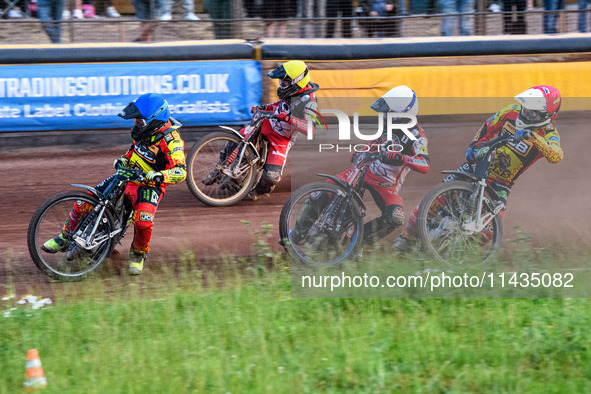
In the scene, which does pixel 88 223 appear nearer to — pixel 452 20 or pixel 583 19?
pixel 452 20

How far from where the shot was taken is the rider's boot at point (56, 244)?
7.05 meters

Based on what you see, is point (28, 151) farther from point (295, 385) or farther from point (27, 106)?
point (295, 385)

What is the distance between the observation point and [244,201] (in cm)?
988

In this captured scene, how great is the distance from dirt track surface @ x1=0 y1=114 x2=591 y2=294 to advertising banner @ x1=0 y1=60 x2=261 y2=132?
45cm

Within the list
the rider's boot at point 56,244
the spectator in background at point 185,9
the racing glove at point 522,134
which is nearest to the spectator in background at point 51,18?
the spectator in background at point 185,9

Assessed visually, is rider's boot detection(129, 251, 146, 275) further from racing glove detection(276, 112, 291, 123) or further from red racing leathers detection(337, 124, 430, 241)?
racing glove detection(276, 112, 291, 123)

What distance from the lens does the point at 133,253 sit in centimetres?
750

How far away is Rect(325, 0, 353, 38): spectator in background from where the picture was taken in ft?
39.1

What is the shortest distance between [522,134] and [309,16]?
18.1ft

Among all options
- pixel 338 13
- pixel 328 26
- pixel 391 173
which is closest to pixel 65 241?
pixel 391 173

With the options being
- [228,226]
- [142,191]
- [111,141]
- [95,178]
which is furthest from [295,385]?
[111,141]

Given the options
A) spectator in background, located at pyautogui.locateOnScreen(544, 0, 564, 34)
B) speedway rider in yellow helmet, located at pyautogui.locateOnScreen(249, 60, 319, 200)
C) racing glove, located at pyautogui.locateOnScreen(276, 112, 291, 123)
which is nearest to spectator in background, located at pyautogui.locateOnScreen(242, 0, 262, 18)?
speedway rider in yellow helmet, located at pyautogui.locateOnScreen(249, 60, 319, 200)

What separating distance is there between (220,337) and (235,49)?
675cm

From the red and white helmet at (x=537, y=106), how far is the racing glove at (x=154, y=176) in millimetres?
3249
